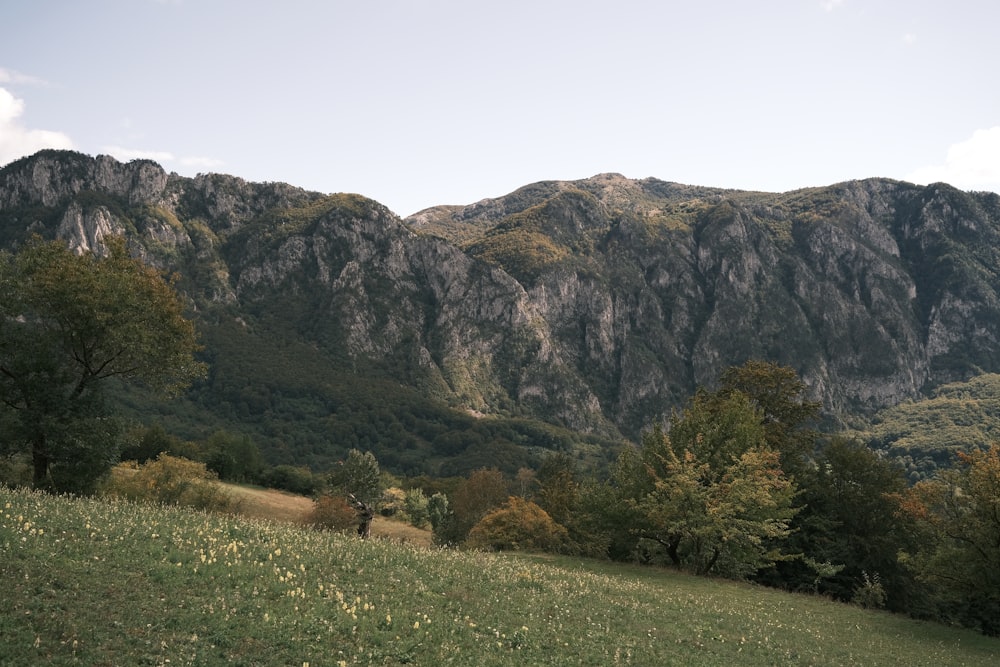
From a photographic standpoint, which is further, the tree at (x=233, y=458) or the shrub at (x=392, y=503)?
the tree at (x=233, y=458)

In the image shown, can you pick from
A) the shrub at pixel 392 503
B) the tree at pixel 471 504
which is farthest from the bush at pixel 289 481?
the tree at pixel 471 504

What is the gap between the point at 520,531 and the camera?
54031mm

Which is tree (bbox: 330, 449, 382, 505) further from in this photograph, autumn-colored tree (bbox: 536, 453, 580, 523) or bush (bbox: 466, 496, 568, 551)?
bush (bbox: 466, 496, 568, 551)

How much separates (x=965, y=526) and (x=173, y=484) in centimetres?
6800

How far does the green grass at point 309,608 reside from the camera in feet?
39.3

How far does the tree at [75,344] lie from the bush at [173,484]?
90.4 ft

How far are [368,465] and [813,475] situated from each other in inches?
3324

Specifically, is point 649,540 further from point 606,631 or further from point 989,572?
point 606,631

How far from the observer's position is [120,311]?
32844 mm

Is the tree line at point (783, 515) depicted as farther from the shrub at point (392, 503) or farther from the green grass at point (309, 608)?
the shrub at point (392, 503)

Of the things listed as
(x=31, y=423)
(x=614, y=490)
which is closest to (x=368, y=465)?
(x=614, y=490)

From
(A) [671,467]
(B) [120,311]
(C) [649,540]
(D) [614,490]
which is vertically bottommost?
(C) [649,540]

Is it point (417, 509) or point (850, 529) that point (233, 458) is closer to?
point (417, 509)

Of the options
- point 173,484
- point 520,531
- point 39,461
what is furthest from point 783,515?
point 173,484
